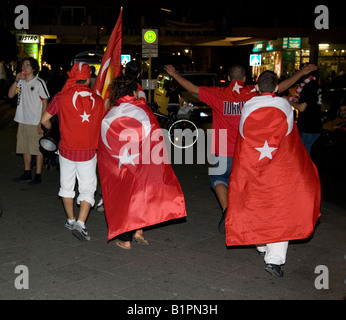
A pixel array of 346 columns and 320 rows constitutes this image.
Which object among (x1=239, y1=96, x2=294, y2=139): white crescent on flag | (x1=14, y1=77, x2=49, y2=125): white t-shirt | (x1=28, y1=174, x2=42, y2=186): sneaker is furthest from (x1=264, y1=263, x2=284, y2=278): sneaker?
(x1=28, y1=174, x2=42, y2=186): sneaker

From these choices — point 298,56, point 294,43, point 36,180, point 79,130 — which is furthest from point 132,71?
point 298,56

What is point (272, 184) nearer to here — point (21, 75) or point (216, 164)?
point (216, 164)

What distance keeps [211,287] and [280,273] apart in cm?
74

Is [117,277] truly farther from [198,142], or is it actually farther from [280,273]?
[198,142]

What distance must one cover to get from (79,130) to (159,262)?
1716mm

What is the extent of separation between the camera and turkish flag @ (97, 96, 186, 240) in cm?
546

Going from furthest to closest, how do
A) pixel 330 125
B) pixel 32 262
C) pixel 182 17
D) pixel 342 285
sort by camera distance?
pixel 182 17 < pixel 330 125 < pixel 32 262 < pixel 342 285

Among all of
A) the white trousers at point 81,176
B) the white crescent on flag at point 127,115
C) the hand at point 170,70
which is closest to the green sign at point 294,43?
the hand at point 170,70

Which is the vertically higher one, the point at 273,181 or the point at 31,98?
the point at 31,98

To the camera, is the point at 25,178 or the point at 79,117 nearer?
the point at 79,117

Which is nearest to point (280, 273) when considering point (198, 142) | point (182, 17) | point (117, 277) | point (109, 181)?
point (117, 277)

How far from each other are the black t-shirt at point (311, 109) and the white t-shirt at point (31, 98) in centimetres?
408

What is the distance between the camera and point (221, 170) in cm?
638

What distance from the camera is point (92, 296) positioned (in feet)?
14.5
